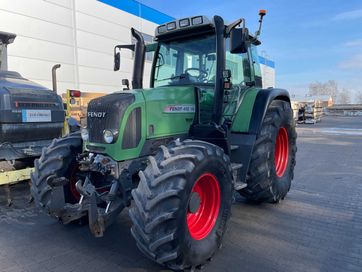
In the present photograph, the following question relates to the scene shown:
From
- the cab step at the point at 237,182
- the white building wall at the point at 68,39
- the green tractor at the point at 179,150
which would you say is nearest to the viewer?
the green tractor at the point at 179,150

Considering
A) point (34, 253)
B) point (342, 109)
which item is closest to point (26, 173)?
point (34, 253)

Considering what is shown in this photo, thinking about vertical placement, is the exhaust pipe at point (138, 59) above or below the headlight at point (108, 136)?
above

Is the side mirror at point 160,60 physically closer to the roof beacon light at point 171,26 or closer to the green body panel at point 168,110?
the roof beacon light at point 171,26

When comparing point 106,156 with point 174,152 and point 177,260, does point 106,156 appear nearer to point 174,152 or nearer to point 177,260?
point 174,152

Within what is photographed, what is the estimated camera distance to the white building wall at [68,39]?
11.1 m

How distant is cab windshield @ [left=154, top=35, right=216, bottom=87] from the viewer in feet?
13.6

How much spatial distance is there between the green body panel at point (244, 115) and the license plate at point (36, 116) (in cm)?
327

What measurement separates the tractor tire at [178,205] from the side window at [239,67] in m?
1.65

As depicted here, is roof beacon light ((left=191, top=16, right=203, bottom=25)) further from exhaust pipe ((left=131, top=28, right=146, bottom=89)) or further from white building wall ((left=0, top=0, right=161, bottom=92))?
white building wall ((left=0, top=0, right=161, bottom=92))

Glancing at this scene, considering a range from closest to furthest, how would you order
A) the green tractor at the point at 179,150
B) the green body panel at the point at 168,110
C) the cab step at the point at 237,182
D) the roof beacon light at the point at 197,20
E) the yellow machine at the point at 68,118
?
1. the green tractor at the point at 179,150
2. the green body panel at the point at 168,110
3. the cab step at the point at 237,182
4. the roof beacon light at the point at 197,20
5. the yellow machine at the point at 68,118

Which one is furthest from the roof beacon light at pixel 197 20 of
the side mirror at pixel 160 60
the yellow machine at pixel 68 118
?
the yellow machine at pixel 68 118

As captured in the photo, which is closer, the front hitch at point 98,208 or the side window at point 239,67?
the front hitch at point 98,208

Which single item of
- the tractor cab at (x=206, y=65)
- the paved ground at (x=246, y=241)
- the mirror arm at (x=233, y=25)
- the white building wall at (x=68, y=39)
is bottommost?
the paved ground at (x=246, y=241)

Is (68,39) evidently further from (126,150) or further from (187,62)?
(126,150)
